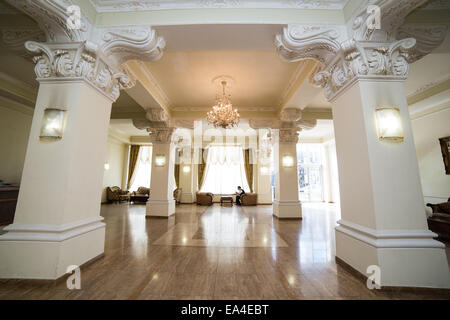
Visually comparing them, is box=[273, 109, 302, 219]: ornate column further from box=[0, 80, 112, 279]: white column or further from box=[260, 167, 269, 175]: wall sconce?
box=[260, 167, 269, 175]: wall sconce

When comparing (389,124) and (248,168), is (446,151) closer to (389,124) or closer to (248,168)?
(389,124)

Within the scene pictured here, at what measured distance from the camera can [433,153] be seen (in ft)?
17.0

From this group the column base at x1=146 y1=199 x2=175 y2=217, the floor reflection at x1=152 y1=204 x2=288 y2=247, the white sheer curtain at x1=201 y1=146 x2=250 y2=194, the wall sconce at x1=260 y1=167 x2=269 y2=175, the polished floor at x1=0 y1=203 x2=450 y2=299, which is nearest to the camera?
the polished floor at x1=0 y1=203 x2=450 y2=299

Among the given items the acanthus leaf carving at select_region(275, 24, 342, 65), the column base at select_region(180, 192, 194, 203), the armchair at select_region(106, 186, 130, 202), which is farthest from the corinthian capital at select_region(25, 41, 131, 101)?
the armchair at select_region(106, 186, 130, 202)

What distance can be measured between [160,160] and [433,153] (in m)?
8.35

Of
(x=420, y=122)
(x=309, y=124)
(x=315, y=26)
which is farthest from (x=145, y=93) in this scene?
(x=420, y=122)

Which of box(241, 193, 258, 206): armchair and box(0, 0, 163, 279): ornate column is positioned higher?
box(0, 0, 163, 279): ornate column

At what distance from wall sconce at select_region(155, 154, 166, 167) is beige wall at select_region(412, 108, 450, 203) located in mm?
8198

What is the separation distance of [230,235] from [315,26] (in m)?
3.76

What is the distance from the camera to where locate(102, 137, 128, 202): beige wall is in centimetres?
995

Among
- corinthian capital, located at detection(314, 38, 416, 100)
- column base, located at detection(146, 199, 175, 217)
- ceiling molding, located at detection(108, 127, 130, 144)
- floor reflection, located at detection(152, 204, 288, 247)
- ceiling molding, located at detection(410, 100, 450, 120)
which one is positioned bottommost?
floor reflection, located at detection(152, 204, 288, 247)

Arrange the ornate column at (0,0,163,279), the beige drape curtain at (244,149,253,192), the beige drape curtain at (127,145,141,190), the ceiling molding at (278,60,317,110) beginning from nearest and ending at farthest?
the ornate column at (0,0,163,279) → the ceiling molding at (278,60,317,110) → the beige drape curtain at (244,149,253,192) → the beige drape curtain at (127,145,141,190)

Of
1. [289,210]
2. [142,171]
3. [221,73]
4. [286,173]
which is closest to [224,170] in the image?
[142,171]

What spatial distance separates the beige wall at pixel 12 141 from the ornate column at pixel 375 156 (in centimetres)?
775
